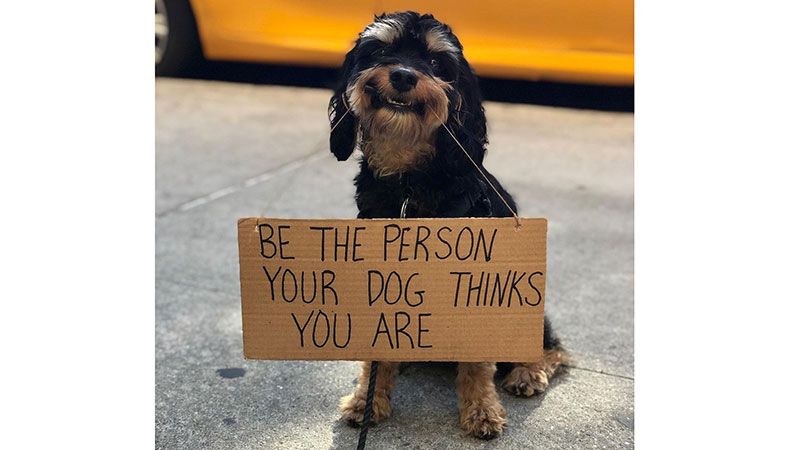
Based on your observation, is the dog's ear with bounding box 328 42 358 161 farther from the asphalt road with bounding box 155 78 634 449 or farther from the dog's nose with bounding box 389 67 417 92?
the dog's nose with bounding box 389 67 417 92

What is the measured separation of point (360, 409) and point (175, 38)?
482cm

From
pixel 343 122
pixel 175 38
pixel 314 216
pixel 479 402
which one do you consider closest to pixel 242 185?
pixel 314 216

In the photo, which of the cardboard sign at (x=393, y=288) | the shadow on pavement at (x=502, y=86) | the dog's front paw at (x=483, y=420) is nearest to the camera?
the cardboard sign at (x=393, y=288)

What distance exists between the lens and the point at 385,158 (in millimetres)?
2775

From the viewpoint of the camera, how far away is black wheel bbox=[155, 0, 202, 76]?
22.1 feet

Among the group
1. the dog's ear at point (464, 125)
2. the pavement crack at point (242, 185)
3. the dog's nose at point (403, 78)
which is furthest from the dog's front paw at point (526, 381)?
the pavement crack at point (242, 185)

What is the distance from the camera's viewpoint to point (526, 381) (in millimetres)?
3113

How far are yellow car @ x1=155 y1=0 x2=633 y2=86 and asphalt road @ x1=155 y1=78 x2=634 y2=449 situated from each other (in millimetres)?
498

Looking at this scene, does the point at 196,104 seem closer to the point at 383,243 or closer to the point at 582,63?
the point at 582,63

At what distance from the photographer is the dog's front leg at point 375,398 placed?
114 inches

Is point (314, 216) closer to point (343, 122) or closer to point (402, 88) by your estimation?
point (343, 122)

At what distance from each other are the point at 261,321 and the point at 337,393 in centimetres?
71

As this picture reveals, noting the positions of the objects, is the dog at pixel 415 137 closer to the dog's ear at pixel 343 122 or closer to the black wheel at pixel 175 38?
the dog's ear at pixel 343 122
